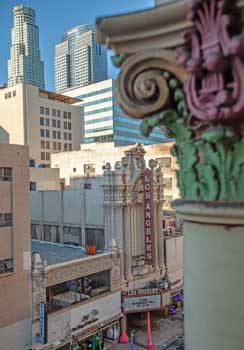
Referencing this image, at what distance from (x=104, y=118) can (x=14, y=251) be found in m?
88.2

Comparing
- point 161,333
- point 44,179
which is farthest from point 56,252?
point 44,179

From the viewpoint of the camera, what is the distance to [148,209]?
3014 cm

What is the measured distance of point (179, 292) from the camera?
3322 cm

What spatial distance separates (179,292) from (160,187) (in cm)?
995

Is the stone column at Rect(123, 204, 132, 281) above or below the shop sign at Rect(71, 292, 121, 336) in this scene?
above

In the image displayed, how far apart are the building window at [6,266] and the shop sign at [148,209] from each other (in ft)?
41.9

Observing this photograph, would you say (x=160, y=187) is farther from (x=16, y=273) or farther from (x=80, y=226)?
(x=16, y=273)

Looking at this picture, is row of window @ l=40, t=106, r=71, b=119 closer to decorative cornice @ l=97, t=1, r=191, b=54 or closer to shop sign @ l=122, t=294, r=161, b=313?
shop sign @ l=122, t=294, r=161, b=313

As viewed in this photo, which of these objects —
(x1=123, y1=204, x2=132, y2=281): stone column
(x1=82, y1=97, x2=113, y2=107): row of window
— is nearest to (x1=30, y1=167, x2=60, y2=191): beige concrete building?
(x1=123, y1=204, x2=132, y2=281): stone column

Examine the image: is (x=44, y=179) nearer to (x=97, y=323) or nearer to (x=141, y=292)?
(x=141, y=292)

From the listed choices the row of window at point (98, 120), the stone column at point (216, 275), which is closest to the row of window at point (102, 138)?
the row of window at point (98, 120)

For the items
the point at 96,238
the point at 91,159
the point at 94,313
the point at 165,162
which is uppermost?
the point at 91,159

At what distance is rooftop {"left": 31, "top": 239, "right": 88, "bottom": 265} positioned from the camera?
2636 cm

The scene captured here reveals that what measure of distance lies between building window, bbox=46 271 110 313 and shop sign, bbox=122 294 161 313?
7.08 ft
